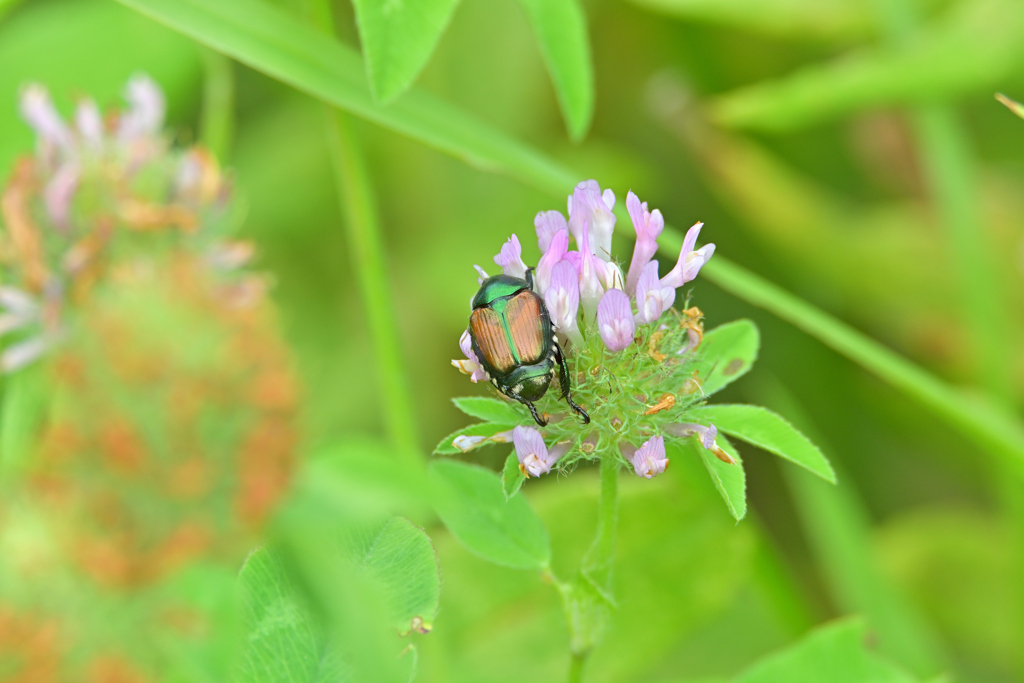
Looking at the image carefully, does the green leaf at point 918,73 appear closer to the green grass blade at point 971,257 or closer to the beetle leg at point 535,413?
the green grass blade at point 971,257

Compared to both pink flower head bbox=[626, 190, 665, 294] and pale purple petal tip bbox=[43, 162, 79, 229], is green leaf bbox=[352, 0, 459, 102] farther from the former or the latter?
pale purple petal tip bbox=[43, 162, 79, 229]


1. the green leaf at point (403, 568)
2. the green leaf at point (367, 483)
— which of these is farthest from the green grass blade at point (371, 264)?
the green leaf at point (367, 483)

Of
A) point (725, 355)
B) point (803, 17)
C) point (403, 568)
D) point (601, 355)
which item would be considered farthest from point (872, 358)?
point (803, 17)

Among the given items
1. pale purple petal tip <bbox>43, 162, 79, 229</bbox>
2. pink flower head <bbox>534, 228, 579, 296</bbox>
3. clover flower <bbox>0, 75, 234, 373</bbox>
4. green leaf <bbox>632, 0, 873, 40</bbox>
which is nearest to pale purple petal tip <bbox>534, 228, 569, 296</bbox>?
pink flower head <bbox>534, 228, 579, 296</bbox>

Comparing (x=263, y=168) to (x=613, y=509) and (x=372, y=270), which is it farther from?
(x=613, y=509)

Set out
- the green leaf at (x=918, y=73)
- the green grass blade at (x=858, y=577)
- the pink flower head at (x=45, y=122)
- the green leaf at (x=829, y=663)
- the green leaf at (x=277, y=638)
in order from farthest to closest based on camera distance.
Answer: the green leaf at (x=918, y=73) → the green grass blade at (x=858, y=577) → the pink flower head at (x=45, y=122) → the green leaf at (x=829, y=663) → the green leaf at (x=277, y=638)

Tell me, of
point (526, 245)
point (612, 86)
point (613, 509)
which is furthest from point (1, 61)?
point (613, 509)

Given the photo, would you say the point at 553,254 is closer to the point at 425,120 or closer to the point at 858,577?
the point at 425,120
